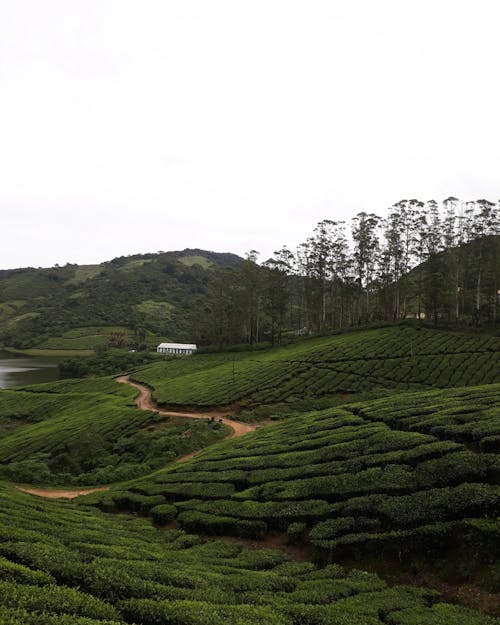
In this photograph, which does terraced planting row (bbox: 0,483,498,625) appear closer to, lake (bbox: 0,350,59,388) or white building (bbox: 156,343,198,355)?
lake (bbox: 0,350,59,388)

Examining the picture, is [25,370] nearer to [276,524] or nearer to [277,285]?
[277,285]

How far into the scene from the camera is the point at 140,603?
31.2 ft

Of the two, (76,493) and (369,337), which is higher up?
(369,337)

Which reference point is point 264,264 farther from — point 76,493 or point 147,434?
point 76,493

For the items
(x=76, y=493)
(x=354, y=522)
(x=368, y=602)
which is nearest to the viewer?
(x=368, y=602)

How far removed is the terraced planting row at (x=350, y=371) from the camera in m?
48.2

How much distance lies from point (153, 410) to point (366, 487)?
34.6 meters

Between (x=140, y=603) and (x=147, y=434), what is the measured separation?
3058 centimetres

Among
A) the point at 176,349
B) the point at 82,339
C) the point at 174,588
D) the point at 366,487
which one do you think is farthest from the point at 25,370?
the point at 174,588

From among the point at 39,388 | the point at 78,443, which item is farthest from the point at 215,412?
the point at 39,388

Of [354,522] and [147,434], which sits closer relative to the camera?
[354,522]

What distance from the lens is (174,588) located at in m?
10.9

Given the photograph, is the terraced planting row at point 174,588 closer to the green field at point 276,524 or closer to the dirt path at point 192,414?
the green field at point 276,524

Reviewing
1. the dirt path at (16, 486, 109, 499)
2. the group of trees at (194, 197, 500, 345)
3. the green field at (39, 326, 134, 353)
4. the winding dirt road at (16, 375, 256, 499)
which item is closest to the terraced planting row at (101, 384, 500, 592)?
the dirt path at (16, 486, 109, 499)
